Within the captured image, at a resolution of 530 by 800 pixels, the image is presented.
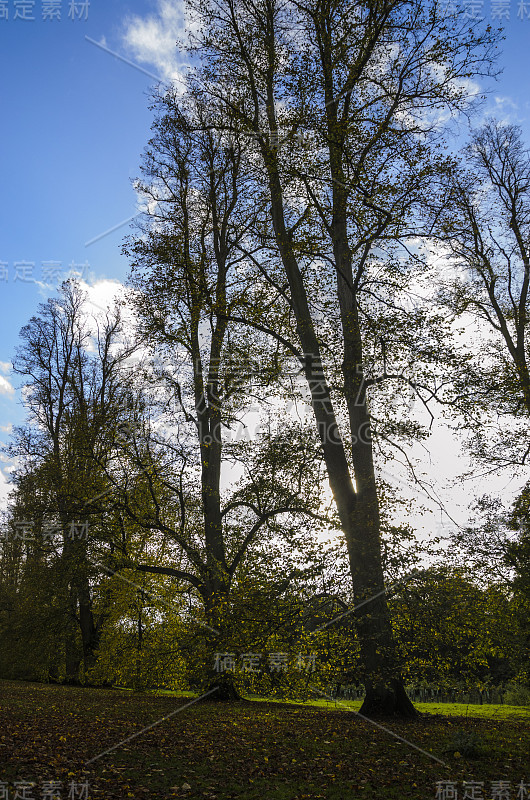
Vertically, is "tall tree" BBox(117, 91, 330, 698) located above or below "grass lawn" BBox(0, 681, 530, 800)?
above

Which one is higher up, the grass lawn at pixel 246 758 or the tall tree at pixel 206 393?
the tall tree at pixel 206 393

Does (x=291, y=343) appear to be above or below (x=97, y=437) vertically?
above

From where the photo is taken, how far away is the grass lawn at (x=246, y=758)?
502 cm

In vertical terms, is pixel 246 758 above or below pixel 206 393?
below

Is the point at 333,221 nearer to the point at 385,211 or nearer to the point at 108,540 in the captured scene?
the point at 385,211

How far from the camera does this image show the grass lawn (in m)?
5.02

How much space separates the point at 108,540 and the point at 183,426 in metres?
3.51

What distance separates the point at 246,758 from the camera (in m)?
6.21

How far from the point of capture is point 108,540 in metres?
14.2

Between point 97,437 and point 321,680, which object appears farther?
point 97,437

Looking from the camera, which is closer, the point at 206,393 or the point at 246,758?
the point at 246,758

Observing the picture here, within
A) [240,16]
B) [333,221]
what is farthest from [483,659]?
[240,16]

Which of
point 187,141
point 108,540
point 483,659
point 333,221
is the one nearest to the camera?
point 483,659

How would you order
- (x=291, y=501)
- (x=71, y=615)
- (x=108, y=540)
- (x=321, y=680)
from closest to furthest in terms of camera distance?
1. (x=321, y=680)
2. (x=291, y=501)
3. (x=108, y=540)
4. (x=71, y=615)
